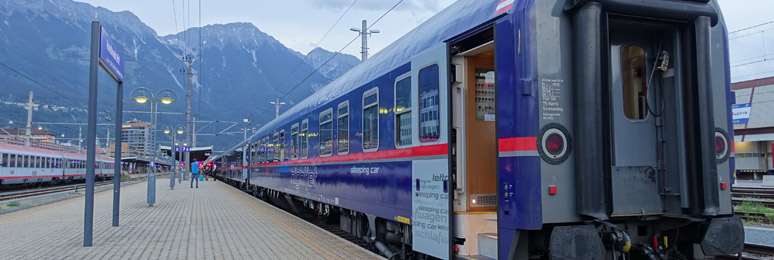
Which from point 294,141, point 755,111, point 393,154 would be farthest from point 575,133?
point 755,111

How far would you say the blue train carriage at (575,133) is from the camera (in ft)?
15.3

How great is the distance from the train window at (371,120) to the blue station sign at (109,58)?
430cm

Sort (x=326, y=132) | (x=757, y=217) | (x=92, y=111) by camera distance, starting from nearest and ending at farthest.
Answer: (x=92, y=111) → (x=326, y=132) → (x=757, y=217)

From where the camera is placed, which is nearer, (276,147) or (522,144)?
(522,144)

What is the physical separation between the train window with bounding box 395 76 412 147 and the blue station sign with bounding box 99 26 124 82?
16.5ft

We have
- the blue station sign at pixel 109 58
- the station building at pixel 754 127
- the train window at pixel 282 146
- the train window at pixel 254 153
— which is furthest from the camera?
the station building at pixel 754 127

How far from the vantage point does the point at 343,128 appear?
31.1 feet

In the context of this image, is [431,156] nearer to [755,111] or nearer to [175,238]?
[175,238]

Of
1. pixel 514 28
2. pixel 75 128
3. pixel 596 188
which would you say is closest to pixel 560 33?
pixel 514 28

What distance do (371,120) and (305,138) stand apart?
4.66m

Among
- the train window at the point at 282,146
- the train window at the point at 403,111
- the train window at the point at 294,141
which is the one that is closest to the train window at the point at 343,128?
the train window at the point at 403,111

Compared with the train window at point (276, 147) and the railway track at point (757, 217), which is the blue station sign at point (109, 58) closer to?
the train window at point (276, 147)

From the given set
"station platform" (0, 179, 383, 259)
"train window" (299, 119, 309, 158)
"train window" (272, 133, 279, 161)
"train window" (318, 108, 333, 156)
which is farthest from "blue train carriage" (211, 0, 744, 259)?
"train window" (272, 133, 279, 161)

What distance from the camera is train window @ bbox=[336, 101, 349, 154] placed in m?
9.28
